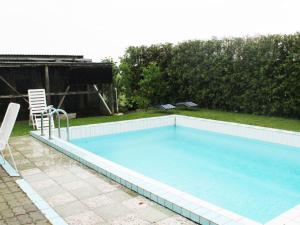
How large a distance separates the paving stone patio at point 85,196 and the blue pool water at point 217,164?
6.66ft

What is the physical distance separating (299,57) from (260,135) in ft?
10.9

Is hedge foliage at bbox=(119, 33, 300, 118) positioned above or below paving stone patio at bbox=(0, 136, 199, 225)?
above

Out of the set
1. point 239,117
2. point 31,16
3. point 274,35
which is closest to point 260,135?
point 239,117

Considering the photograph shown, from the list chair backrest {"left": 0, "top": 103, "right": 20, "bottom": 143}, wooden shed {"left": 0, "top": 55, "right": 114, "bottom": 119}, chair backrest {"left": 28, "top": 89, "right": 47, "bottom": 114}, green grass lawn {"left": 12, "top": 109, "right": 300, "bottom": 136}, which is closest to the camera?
chair backrest {"left": 0, "top": 103, "right": 20, "bottom": 143}

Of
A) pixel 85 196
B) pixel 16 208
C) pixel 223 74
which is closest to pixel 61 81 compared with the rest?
pixel 223 74

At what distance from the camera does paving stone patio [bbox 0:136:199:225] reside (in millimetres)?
3969

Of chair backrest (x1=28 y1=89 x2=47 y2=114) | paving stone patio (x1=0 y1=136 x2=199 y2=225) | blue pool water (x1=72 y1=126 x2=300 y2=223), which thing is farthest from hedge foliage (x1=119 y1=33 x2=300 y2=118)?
paving stone patio (x1=0 y1=136 x2=199 y2=225)

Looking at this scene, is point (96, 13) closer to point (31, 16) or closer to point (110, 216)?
point (31, 16)

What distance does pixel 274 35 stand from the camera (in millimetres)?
11781

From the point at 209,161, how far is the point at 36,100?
6752 mm

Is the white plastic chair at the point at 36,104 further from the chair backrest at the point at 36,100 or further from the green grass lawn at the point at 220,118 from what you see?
the green grass lawn at the point at 220,118

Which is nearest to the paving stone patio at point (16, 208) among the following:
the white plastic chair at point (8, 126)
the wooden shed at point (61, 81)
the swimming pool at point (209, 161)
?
the white plastic chair at point (8, 126)

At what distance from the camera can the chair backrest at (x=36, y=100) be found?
11527 mm

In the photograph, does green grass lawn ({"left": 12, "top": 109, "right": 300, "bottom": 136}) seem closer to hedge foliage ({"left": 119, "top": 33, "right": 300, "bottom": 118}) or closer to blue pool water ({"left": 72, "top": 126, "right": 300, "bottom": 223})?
hedge foliage ({"left": 119, "top": 33, "right": 300, "bottom": 118})
